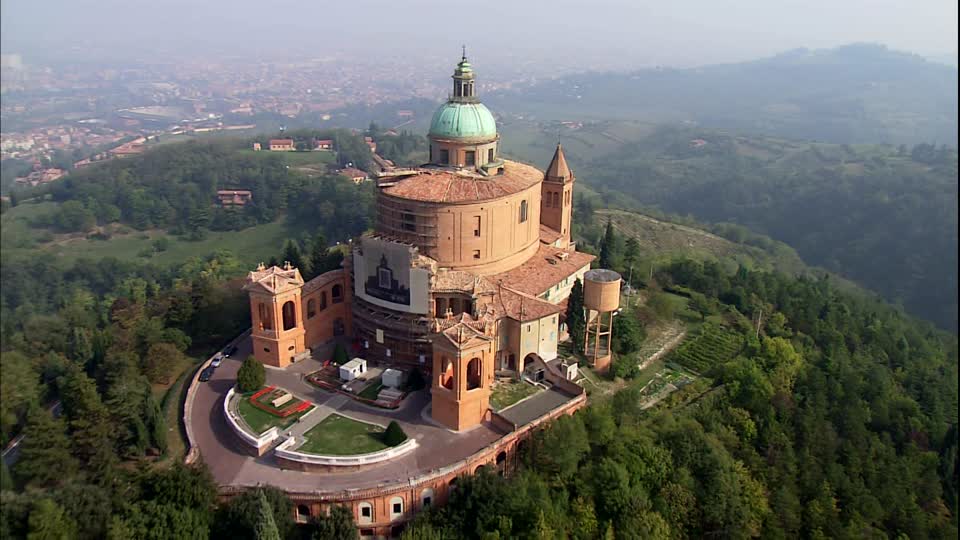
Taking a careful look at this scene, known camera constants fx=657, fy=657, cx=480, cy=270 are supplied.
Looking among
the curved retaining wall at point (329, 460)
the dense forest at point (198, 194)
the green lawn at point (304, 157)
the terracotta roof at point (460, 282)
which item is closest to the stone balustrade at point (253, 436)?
the curved retaining wall at point (329, 460)

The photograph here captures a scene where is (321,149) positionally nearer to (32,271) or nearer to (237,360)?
(32,271)

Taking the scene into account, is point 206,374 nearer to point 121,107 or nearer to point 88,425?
point 88,425

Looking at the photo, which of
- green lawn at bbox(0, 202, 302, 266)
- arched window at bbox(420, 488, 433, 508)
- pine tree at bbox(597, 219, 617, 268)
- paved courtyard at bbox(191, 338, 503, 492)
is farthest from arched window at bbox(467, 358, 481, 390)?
green lawn at bbox(0, 202, 302, 266)

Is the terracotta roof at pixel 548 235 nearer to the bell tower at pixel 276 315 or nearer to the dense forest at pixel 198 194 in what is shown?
the bell tower at pixel 276 315

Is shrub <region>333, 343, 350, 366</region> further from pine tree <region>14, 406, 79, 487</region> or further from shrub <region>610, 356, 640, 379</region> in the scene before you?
shrub <region>610, 356, 640, 379</region>

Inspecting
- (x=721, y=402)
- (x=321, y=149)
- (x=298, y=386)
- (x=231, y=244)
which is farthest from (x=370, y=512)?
(x=321, y=149)
